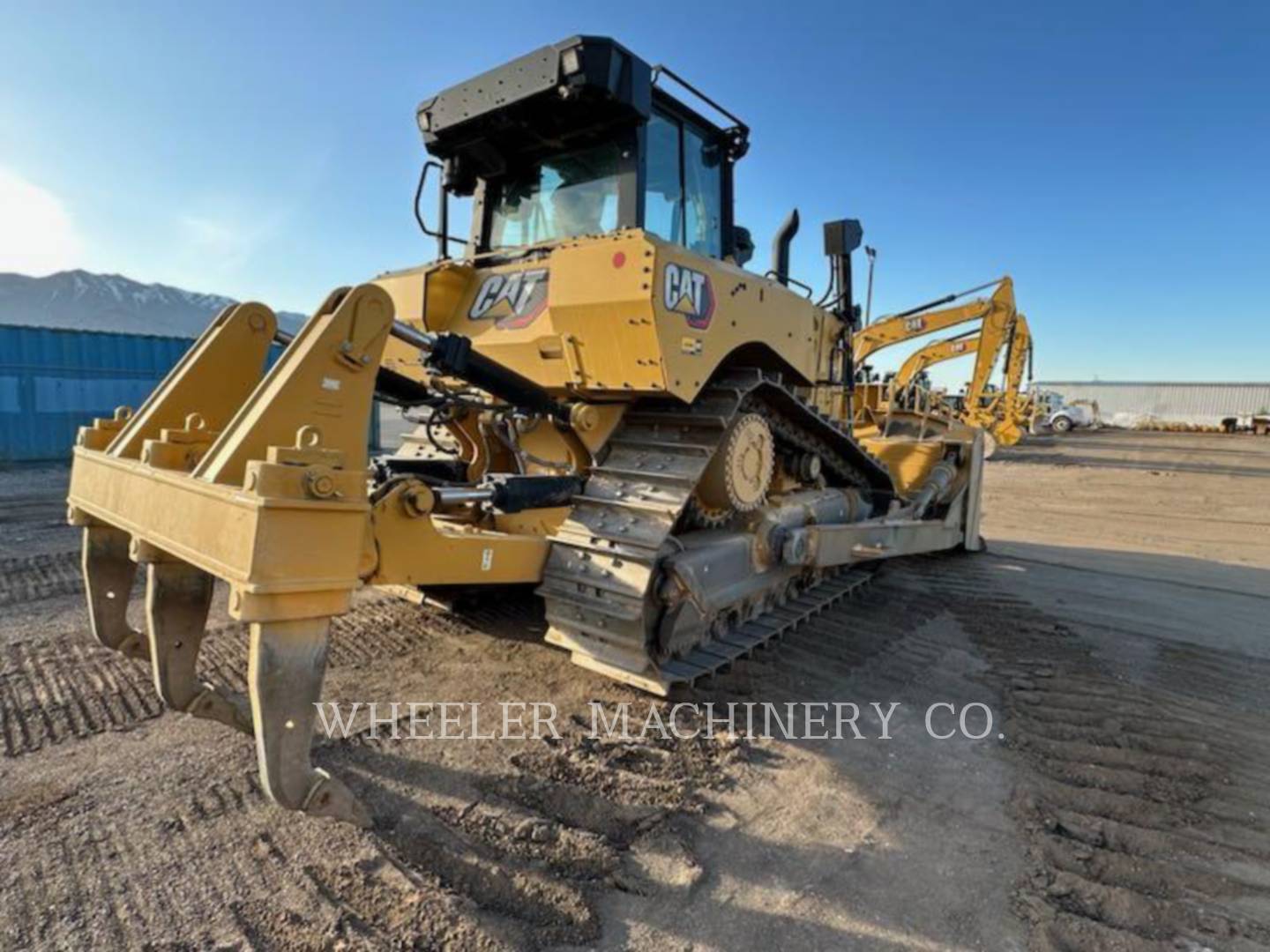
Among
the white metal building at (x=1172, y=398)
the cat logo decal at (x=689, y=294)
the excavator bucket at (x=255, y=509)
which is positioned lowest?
the excavator bucket at (x=255, y=509)

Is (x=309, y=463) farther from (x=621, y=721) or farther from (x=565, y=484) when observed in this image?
(x=621, y=721)

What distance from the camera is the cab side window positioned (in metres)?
3.89

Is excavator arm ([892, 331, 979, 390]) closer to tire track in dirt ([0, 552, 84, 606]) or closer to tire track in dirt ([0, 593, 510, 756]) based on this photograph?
tire track in dirt ([0, 593, 510, 756])

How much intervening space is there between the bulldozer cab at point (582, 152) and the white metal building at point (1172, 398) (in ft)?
169

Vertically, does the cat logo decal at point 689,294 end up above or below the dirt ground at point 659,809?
above

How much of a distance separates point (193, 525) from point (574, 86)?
2.53m

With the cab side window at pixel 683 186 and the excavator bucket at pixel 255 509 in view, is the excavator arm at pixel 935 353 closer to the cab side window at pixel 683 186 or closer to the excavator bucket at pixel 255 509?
the cab side window at pixel 683 186

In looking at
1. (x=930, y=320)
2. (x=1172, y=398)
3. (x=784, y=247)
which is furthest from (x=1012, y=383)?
(x=1172, y=398)

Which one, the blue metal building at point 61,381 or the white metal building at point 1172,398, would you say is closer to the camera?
the blue metal building at point 61,381

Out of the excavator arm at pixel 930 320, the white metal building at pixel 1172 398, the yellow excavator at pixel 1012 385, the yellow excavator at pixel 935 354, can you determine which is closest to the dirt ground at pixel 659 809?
the excavator arm at pixel 930 320

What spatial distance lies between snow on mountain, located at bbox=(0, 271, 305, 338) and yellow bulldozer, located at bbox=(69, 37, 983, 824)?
71.5m

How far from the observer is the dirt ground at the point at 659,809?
215cm

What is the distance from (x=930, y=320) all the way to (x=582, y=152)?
8931mm

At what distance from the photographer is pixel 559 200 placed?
413 centimetres
